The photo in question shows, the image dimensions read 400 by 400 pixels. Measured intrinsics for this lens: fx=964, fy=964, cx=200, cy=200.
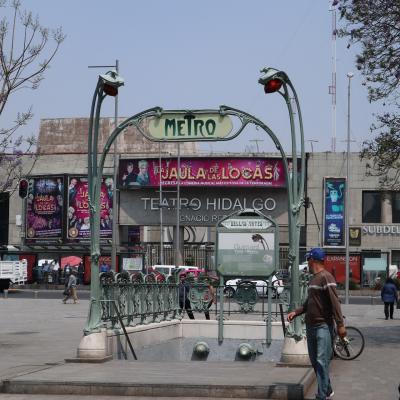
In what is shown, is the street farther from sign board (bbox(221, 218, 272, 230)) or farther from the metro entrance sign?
the metro entrance sign

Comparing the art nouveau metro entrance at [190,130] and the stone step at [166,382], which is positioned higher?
the art nouveau metro entrance at [190,130]

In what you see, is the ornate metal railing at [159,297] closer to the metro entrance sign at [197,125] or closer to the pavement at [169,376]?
the pavement at [169,376]

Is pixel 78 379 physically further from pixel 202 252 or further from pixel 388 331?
pixel 202 252

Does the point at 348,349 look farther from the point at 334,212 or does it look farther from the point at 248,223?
the point at 334,212

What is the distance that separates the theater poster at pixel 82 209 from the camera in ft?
215

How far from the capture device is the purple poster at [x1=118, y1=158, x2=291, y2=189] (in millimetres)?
63594

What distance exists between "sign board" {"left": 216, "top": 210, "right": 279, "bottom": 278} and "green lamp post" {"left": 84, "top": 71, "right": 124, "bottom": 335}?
22.9ft

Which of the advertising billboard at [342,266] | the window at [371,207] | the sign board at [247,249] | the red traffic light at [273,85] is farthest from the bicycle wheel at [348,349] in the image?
the window at [371,207]

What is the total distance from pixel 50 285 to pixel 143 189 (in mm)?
9578

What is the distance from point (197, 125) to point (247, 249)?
7409mm

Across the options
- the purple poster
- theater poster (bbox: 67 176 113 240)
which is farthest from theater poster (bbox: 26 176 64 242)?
the purple poster

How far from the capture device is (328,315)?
11250 mm

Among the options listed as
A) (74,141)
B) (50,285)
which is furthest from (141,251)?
(74,141)

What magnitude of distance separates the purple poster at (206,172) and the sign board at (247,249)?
3994 centimetres
